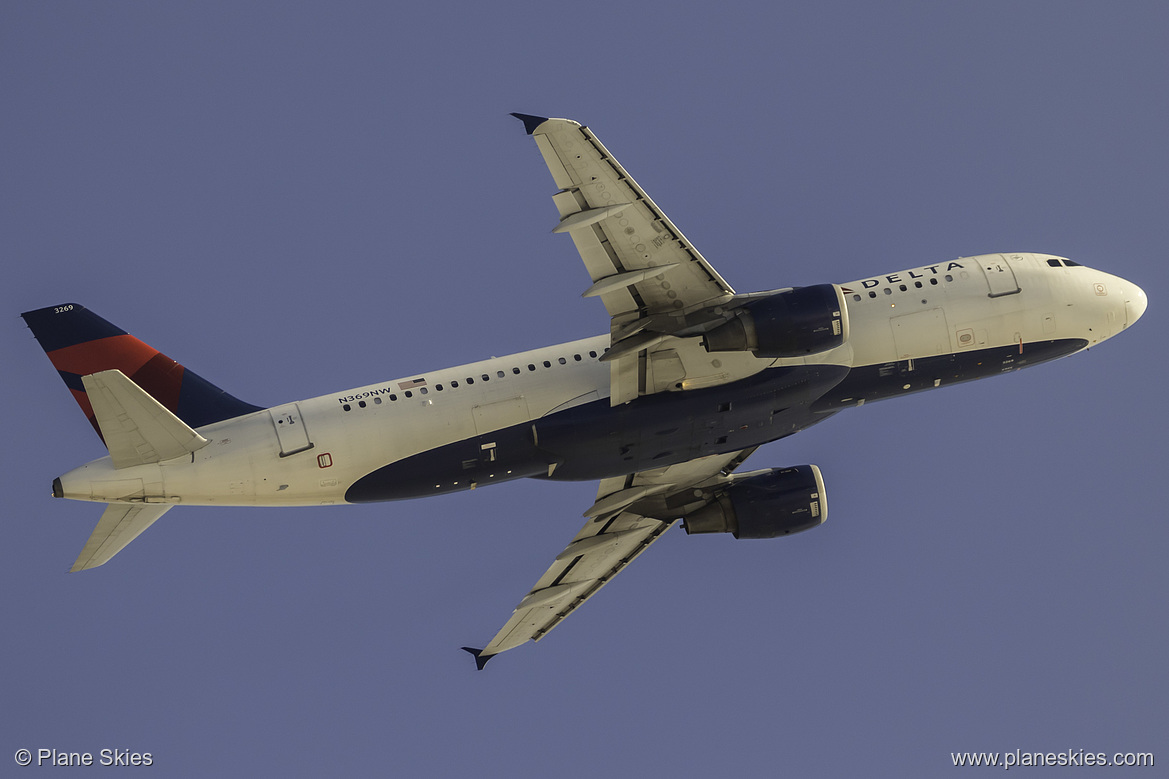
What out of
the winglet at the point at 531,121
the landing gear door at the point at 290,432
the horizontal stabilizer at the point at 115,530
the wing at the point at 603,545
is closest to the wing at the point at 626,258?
the winglet at the point at 531,121

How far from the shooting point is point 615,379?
3731cm

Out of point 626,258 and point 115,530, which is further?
point 115,530

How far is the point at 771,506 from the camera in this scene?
43344 millimetres

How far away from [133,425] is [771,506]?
19.9m

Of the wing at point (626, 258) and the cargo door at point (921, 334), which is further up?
the wing at point (626, 258)

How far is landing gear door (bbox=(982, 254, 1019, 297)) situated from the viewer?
40.7 meters

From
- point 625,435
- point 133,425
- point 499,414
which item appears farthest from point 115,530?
point 625,435

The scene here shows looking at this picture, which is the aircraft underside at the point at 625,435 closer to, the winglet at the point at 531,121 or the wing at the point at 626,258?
the wing at the point at 626,258

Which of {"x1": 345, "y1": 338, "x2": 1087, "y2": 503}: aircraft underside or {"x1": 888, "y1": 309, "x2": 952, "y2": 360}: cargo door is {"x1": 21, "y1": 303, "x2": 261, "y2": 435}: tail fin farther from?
{"x1": 888, "y1": 309, "x2": 952, "y2": 360}: cargo door

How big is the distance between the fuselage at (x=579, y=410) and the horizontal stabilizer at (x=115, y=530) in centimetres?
156

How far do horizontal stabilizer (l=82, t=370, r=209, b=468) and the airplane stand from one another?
4 centimetres

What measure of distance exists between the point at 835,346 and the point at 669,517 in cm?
1045

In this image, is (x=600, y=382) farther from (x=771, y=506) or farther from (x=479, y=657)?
(x=479, y=657)

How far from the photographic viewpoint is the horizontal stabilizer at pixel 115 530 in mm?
35906
